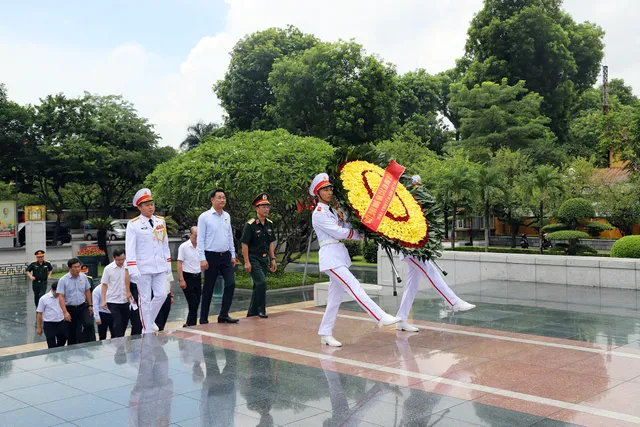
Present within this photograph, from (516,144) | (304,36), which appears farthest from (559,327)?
(304,36)

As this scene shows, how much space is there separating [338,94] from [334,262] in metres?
28.9

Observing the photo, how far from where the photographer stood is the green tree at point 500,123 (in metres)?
37.0

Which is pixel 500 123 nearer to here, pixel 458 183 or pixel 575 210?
pixel 458 183

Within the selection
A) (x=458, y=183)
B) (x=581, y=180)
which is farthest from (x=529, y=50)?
(x=458, y=183)

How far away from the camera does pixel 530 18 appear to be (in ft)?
144

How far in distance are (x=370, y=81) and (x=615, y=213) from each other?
14.9 meters

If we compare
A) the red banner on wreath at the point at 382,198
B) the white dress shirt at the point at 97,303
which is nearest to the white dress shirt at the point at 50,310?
the white dress shirt at the point at 97,303

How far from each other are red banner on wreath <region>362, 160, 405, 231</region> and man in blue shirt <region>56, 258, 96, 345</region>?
4.63 metres

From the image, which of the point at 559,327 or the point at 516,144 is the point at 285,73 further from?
the point at 559,327

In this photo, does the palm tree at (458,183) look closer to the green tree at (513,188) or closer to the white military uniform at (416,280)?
the green tree at (513,188)

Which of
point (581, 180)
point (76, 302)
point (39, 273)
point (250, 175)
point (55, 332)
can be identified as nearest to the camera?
point (55, 332)

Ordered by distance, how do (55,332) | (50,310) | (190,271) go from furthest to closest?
(190,271) < (55,332) < (50,310)

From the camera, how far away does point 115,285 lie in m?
9.19

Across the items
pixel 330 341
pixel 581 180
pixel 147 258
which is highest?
pixel 581 180
